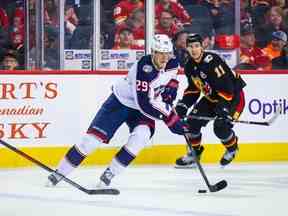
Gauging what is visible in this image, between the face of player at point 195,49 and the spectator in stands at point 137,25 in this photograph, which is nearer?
the face of player at point 195,49

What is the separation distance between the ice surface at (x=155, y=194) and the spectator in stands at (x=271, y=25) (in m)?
1.42

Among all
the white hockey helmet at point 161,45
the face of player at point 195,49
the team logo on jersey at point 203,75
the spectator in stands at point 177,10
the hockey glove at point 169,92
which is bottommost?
the hockey glove at point 169,92

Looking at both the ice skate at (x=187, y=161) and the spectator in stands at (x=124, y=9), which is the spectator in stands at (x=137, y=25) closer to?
the spectator in stands at (x=124, y=9)

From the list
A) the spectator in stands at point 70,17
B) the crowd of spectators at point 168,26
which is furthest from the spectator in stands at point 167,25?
the spectator in stands at point 70,17

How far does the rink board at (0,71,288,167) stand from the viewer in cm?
622

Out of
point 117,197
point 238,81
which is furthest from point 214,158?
point 117,197

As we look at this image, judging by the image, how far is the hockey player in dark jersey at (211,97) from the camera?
236 inches

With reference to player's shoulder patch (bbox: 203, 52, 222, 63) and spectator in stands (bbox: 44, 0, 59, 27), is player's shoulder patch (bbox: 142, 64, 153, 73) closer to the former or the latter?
player's shoulder patch (bbox: 203, 52, 222, 63)

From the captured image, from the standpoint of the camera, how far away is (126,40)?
7.15 m

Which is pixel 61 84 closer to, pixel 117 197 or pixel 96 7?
pixel 96 7

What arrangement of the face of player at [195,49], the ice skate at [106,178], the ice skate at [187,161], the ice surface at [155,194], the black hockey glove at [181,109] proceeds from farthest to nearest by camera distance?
the ice skate at [187,161] < the black hockey glove at [181,109] < the face of player at [195,49] < the ice skate at [106,178] < the ice surface at [155,194]

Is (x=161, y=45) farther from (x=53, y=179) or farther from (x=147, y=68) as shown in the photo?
(x=53, y=179)

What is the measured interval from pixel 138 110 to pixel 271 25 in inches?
102

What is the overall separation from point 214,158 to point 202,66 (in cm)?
89
